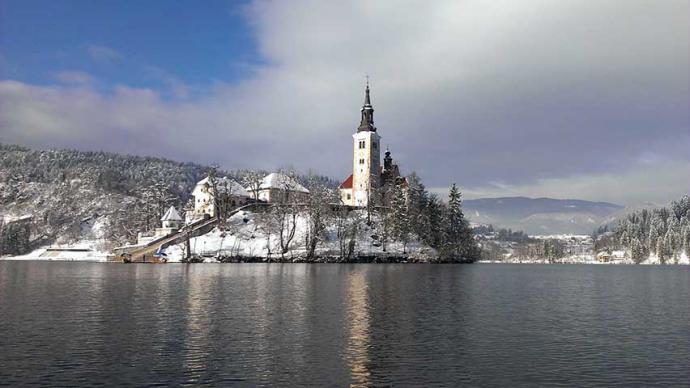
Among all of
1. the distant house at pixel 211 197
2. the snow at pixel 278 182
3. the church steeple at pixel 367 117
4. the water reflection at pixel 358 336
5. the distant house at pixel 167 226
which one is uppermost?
the church steeple at pixel 367 117

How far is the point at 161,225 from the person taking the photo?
155 meters

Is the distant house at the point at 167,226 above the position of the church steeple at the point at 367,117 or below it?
below

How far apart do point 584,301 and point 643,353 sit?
2735cm

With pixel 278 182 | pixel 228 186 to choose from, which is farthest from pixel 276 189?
pixel 228 186

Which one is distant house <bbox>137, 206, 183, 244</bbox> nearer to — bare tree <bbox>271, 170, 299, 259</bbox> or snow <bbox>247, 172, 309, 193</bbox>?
bare tree <bbox>271, 170, 299, 259</bbox>

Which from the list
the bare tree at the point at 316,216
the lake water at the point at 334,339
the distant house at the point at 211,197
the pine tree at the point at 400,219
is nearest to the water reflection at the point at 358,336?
the lake water at the point at 334,339

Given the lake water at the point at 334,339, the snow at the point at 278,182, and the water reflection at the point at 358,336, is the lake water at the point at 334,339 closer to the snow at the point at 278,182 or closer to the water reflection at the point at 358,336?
the water reflection at the point at 358,336

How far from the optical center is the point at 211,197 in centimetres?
15400

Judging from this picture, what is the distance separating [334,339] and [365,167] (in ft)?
444

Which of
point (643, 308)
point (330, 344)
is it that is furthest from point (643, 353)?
point (643, 308)

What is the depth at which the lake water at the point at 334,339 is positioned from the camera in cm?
2509

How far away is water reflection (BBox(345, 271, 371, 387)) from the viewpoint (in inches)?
997

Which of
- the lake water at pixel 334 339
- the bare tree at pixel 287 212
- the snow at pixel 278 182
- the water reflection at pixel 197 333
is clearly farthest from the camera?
the snow at pixel 278 182

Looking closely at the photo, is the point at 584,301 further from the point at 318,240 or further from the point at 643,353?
the point at 318,240
